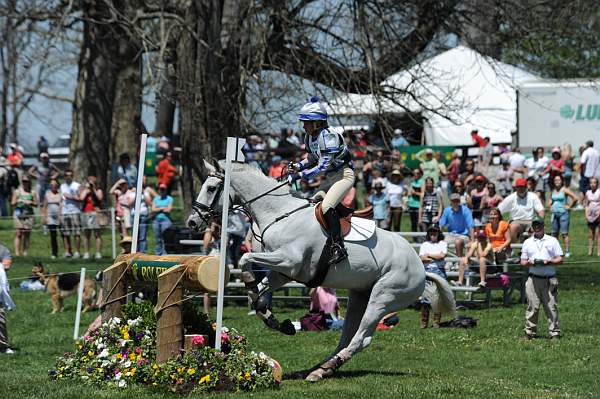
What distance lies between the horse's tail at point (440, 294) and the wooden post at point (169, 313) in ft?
13.0

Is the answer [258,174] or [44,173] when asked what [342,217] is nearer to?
[258,174]

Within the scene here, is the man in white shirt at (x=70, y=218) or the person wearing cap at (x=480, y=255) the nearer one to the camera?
the person wearing cap at (x=480, y=255)

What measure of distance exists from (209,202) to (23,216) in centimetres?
1651

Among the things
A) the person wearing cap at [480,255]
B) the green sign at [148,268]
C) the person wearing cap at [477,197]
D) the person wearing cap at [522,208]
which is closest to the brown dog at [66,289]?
the person wearing cap at [480,255]

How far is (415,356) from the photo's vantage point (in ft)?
53.4

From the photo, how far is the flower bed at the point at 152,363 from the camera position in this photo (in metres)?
11.8

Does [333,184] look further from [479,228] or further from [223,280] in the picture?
[479,228]

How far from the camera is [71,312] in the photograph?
73.9 ft

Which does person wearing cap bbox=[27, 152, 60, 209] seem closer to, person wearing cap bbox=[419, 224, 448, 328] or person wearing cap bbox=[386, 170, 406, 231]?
person wearing cap bbox=[386, 170, 406, 231]

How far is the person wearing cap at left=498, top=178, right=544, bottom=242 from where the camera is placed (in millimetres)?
24078

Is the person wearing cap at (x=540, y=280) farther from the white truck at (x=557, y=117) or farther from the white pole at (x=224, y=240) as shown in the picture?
the white truck at (x=557, y=117)

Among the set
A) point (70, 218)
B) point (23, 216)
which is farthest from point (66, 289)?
point (23, 216)

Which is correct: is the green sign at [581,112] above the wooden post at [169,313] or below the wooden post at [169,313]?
above

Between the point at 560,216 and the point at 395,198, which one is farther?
the point at 395,198
